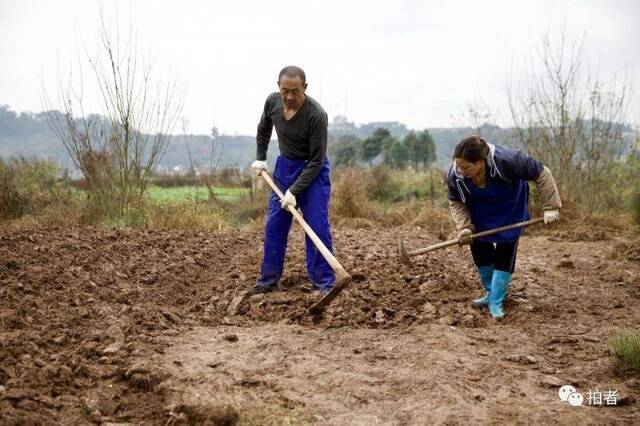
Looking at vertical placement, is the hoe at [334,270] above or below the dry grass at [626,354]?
above

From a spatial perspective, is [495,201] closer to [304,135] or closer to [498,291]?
[498,291]

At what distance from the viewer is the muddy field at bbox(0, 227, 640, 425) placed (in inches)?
110

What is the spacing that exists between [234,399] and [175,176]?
22.5 meters

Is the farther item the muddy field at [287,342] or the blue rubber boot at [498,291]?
the blue rubber boot at [498,291]

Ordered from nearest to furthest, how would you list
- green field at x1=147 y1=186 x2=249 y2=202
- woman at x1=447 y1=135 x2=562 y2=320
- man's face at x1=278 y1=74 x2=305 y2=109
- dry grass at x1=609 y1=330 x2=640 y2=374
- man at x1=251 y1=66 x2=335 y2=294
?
dry grass at x1=609 y1=330 x2=640 y2=374 → woman at x1=447 y1=135 x2=562 y2=320 → man's face at x1=278 y1=74 x2=305 y2=109 → man at x1=251 y1=66 x2=335 y2=294 → green field at x1=147 y1=186 x2=249 y2=202

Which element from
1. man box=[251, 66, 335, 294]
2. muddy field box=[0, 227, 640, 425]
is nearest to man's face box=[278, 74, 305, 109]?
man box=[251, 66, 335, 294]

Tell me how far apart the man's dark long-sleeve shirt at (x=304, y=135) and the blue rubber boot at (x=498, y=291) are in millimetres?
1485

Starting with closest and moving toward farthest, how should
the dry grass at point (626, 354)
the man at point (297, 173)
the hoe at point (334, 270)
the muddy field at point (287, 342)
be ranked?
the muddy field at point (287, 342) < the dry grass at point (626, 354) < the hoe at point (334, 270) < the man at point (297, 173)

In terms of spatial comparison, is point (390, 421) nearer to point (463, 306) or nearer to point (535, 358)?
point (535, 358)

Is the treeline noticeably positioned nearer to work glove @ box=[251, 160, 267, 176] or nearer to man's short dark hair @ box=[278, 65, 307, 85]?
work glove @ box=[251, 160, 267, 176]

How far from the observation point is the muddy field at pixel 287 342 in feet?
9.20

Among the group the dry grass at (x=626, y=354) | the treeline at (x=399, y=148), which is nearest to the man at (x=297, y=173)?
the dry grass at (x=626, y=354)

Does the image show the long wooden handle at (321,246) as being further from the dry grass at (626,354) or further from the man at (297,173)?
the dry grass at (626,354)

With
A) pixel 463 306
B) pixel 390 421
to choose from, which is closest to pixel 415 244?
pixel 463 306
